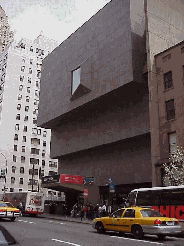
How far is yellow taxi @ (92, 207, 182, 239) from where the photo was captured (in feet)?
41.8

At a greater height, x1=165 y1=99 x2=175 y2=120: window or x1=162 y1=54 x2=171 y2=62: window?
x1=162 y1=54 x2=171 y2=62: window

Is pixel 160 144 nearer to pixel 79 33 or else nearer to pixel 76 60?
pixel 76 60

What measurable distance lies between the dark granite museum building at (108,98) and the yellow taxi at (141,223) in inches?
753

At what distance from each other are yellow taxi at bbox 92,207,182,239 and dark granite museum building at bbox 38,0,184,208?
1913cm

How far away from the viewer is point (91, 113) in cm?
4378

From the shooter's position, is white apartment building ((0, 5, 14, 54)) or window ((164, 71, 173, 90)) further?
white apartment building ((0, 5, 14, 54))

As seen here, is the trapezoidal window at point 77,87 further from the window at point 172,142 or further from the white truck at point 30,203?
the white truck at point 30,203

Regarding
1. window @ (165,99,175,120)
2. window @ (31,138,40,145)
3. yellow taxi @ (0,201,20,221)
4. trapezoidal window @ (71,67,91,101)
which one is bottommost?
yellow taxi @ (0,201,20,221)

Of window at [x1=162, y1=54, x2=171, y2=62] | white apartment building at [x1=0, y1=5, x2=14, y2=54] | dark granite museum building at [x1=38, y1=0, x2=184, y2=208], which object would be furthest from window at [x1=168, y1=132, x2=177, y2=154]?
white apartment building at [x1=0, y1=5, x2=14, y2=54]

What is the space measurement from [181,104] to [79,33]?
23951mm

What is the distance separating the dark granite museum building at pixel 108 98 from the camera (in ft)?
116

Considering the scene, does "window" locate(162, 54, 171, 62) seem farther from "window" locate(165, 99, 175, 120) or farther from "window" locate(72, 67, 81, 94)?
"window" locate(72, 67, 81, 94)

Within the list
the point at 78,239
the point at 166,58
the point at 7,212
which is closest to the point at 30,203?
the point at 7,212

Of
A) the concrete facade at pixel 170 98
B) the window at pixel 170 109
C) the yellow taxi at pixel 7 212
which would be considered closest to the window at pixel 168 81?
the concrete facade at pixel 170 98
